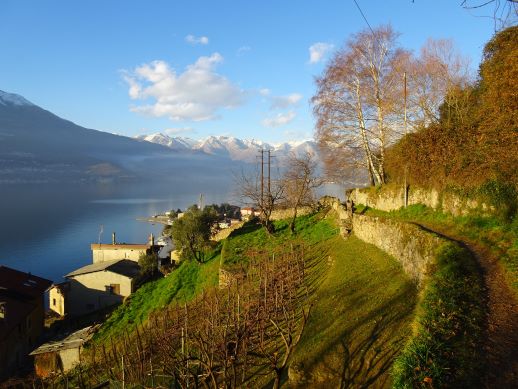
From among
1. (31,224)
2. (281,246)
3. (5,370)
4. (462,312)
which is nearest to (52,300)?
(5,370)

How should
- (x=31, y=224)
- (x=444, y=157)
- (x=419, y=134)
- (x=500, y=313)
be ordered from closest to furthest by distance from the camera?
(x=500, y=313)
(x=444, y=157)
(x=419, y=134)
(x=31, y=224)

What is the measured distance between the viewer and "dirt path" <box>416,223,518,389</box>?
5.29 m

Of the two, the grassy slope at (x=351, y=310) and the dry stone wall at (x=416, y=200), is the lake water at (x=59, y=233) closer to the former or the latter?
the grassy slope at (x=351, y=310)

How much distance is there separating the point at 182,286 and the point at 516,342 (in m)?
20.1

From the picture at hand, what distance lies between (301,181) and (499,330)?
2147cm

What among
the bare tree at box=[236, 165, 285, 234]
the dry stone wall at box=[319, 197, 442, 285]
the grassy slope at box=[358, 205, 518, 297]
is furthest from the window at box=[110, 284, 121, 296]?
the grassy slope at box=[358, 205, 518, 297]

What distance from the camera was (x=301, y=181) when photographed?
2752 centimetres

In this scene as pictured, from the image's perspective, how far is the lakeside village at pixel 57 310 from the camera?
21.8m

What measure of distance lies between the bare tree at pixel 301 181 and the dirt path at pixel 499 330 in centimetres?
1520

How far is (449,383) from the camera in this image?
5.17 m

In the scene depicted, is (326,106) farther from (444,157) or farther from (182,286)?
(182,286)

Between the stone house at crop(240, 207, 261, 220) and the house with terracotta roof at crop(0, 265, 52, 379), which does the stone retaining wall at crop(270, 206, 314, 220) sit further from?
the house with terracotta roof at crop(0, 265, 52, 379)

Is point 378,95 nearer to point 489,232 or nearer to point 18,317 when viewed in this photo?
point 489,232

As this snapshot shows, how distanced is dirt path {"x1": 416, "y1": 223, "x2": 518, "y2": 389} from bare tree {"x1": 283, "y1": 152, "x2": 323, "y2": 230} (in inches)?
598
